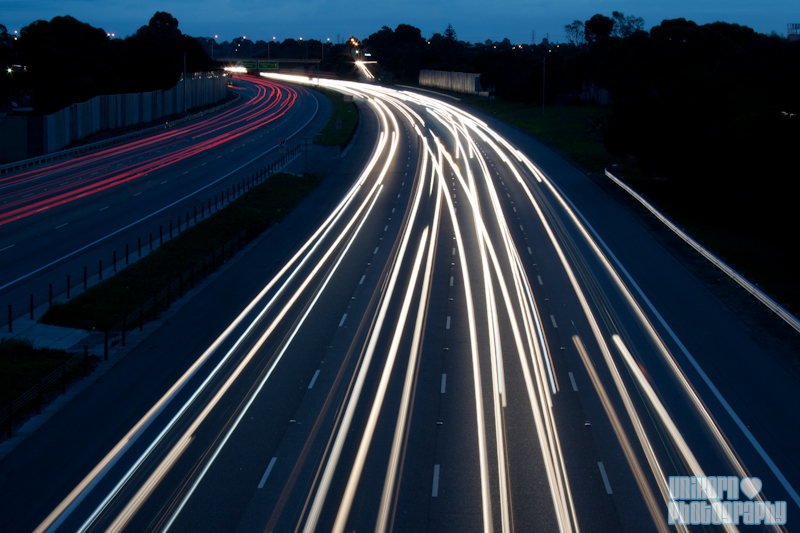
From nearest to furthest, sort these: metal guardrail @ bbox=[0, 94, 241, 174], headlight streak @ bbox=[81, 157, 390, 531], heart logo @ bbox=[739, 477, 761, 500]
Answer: heart logo @ bbox=[739, 477, 761, 500] → headlight streak @ bbox=[81, 157, 390, 531] → metal guardrail @ bbox=[0, 94, 241, 174]

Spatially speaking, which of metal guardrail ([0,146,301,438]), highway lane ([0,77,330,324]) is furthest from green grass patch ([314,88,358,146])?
metal guardrail ([0,146,301,438])

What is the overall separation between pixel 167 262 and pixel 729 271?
19579 millimetres

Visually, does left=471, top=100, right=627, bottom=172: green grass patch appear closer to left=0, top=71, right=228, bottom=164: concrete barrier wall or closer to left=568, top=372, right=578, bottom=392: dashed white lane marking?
left=568, top=372, right=578, bottom=392: dashed white lane marking

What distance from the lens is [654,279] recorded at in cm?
2555

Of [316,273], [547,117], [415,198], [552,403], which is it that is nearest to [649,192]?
[415,198]

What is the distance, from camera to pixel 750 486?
41.5 feet

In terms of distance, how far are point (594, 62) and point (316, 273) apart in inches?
3306

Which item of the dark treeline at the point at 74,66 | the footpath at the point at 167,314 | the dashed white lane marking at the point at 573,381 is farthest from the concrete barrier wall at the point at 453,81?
the dashed white lane marking at the point at 573,381

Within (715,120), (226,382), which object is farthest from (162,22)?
(226,382)

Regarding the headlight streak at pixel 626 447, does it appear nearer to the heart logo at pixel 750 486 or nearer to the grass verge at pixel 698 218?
the heart logo at pixel 750 486

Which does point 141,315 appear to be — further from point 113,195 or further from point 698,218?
point 698,218

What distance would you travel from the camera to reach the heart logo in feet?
40.8

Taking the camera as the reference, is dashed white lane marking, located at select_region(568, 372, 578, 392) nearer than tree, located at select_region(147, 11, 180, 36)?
Yes

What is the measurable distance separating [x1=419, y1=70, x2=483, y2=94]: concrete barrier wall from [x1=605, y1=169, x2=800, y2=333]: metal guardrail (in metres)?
91.5
